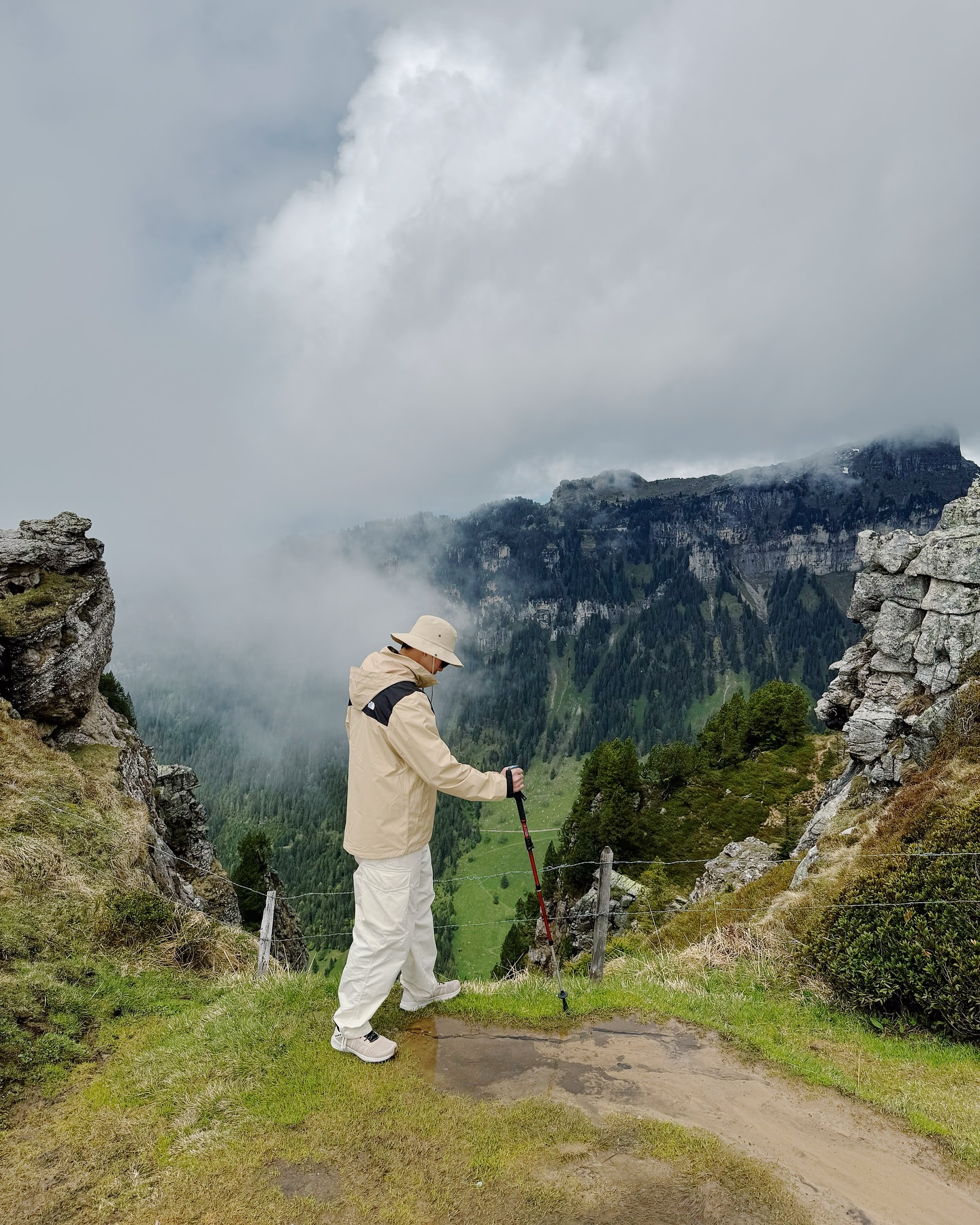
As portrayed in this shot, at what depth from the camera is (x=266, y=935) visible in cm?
1077

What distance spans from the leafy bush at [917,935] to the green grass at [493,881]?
82.0m

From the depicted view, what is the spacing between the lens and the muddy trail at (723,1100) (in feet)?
17.0

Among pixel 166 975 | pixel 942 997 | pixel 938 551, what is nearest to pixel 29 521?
pixel 166 975

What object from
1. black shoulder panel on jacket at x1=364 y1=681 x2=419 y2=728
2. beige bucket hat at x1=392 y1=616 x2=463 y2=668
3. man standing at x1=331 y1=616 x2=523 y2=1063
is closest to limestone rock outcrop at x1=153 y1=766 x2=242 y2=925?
man standing at x1=331 y1=616 x2=523 y2=1063

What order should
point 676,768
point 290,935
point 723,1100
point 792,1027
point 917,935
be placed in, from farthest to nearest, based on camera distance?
1. point 676,768
2. point 290,935
3. point 917,935
4. point 792,1027
5. point 723,1100

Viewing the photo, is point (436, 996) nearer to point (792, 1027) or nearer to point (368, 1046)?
point (368, 1046)

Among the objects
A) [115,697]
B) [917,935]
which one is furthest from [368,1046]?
[115,697]

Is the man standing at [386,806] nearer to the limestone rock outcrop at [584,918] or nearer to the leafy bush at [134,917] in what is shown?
the leafy bush at [134,917]

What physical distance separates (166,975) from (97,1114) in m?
3.48

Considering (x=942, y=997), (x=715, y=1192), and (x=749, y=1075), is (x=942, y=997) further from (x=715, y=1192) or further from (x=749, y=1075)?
(x=715, y=1192)

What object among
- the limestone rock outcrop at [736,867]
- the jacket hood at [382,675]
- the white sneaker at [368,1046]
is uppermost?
the jacket hood at [382,675]

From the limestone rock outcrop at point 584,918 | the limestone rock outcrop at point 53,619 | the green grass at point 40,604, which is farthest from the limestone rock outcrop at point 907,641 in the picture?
the green grass at point 40,604

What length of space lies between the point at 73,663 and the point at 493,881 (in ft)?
449

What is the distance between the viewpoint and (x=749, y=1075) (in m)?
7.18
